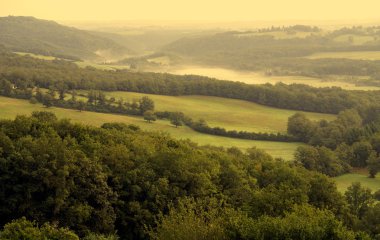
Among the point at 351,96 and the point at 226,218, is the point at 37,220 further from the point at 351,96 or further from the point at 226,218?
the point at 351,96

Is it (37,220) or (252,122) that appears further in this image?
(252,122)

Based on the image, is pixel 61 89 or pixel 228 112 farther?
pixel 228 112

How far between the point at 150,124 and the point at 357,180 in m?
54.5

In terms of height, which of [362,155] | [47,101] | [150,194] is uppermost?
[47,101]

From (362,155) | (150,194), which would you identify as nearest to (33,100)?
(362,155)

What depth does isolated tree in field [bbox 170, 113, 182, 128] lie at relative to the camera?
13724 cm

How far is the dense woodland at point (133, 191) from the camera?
5494 centimetres

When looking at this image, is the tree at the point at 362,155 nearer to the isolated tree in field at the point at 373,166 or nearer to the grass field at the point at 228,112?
the isolated tree in field at the point at 373,166

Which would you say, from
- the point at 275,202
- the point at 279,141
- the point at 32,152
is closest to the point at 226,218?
the point at 275,202

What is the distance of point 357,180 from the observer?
3863 inches

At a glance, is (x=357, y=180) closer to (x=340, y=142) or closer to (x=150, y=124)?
(x=340, y=142)

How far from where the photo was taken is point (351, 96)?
171m

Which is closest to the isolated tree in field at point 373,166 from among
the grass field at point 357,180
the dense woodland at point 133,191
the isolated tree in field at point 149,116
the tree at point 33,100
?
the grass field at point 357,180

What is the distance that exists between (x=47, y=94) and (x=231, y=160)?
7429 centimetres
